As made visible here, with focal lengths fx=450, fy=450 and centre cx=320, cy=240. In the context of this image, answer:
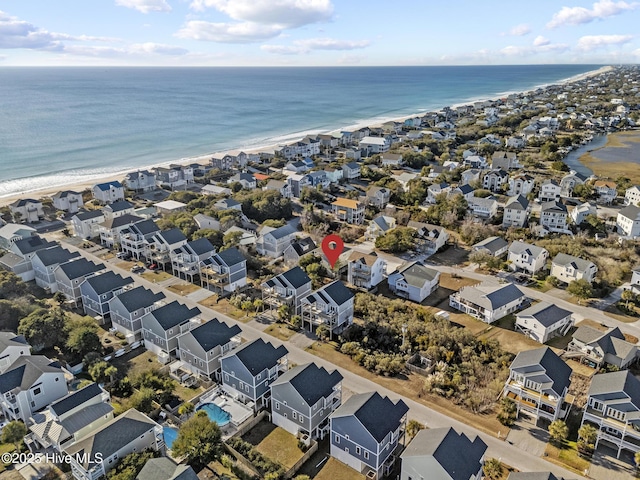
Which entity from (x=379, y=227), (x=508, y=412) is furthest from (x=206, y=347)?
(x=379, y=227)

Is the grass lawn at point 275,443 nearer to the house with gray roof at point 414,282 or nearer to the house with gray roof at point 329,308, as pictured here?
the house with gray roof at point 329,308

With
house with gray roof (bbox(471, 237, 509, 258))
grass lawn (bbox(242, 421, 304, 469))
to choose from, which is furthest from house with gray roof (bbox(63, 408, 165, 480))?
house with gray roof (bbox(471, 237, 509, 258))

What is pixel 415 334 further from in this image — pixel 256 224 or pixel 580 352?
pixel 256 224

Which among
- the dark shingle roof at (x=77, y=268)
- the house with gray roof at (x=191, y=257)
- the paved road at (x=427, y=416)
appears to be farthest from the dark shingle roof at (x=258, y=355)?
the dark shingle roof at (x=77, y=268)

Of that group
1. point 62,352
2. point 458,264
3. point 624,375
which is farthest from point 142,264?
point 624,375

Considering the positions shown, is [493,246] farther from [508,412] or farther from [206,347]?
[206,347]
